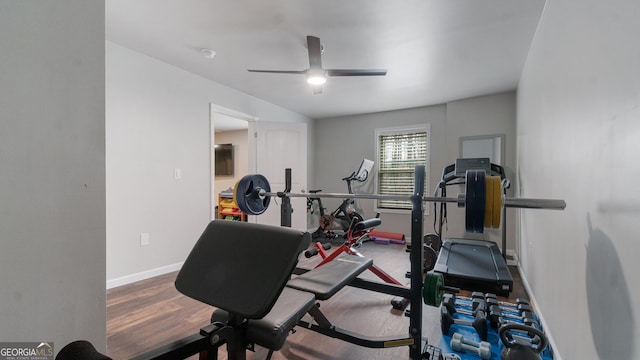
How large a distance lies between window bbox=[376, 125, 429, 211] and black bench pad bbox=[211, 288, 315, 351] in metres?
4.02

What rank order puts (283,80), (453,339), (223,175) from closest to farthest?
(453,339) → (283,80) → (223,175)

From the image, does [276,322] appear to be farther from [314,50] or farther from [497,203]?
[314,50]

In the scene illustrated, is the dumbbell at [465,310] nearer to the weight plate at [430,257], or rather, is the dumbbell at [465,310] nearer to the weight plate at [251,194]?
the weight plate at [430,257]

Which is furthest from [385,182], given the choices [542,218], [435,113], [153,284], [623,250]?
[623,250]

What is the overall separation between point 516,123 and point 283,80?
10.5 feet

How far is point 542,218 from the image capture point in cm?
208

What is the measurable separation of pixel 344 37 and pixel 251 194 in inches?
64.3

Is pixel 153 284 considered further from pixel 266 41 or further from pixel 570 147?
pixel 570 147

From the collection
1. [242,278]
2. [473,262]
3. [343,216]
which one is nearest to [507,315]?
[473,262]

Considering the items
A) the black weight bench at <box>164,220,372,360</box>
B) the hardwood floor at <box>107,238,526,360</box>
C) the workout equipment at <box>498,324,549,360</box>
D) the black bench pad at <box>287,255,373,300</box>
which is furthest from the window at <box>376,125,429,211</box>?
the black weight bench at <box>164,220,372,360</box>

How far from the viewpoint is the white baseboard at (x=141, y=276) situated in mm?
2646

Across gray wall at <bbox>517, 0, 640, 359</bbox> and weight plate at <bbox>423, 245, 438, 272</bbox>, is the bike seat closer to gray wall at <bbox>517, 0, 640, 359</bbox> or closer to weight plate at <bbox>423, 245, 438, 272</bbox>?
weight plate at <bbox>423, 245, 438, 272</bbox>

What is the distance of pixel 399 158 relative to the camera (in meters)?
5.11

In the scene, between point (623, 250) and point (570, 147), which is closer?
point (623, 250)
